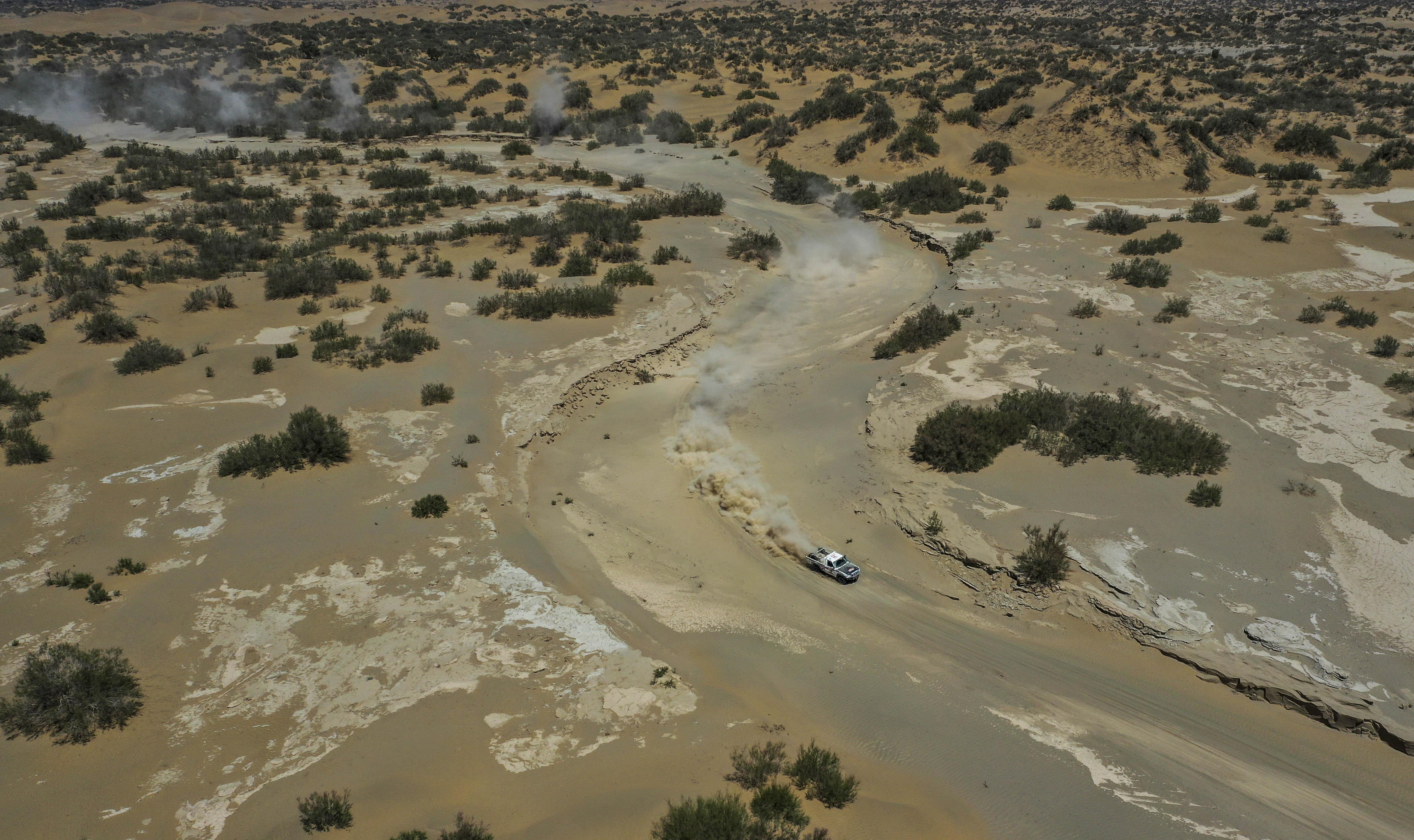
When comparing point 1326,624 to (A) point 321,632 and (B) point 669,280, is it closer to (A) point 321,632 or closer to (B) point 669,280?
(A) point 321,632

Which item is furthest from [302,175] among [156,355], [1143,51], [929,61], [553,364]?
[1143,51]

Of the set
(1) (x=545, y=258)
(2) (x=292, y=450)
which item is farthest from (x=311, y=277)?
(2) (x=292, y=450)

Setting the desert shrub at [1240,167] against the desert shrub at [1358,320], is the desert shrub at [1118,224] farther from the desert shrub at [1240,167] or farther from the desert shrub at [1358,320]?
the desert shrub at [1240,167]

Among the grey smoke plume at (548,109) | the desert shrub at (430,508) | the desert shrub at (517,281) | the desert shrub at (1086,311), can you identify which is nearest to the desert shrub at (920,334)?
the desert shrub at (1086,311)

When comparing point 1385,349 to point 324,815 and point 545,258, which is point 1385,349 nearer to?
point 545,258

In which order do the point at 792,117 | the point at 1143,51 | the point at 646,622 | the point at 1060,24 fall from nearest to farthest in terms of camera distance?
the point at 646,622 < the point at 792,117 < the point at 1143,51 < the point at 1060,24
